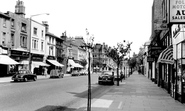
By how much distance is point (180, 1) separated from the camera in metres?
7.40

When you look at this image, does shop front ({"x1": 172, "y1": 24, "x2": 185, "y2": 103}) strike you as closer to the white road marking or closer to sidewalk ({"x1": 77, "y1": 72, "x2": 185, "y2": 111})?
sidewalk ({"x1": 77, "y1": 72, "x2": 185, "y2": 111})

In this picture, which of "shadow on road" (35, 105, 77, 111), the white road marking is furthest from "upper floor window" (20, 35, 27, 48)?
"shadow on road" (35, 105, 77, 111)

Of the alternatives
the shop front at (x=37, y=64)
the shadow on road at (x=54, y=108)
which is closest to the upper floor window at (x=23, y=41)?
the shop front at (x=37, y=64)

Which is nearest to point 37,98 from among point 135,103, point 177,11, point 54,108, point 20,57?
point 54,108

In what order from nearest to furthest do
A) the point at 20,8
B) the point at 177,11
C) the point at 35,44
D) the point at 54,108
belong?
the point at 177,11 → the point at 54,108 → the point at 20,8 → the point at 35,44

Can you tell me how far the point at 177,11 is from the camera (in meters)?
7.30

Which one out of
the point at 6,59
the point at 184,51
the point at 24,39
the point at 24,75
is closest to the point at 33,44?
the point at 24,39

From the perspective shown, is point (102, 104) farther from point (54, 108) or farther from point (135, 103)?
point (54, 108)

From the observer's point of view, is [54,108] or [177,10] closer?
[177,10]

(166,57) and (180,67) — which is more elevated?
(166,57)

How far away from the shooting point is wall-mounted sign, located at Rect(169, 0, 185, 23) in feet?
23.9

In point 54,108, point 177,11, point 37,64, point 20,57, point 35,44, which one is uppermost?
point 35,44

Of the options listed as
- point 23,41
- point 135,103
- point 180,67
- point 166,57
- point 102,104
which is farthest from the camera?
point 23,41

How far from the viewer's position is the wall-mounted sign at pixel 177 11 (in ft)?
23.9
